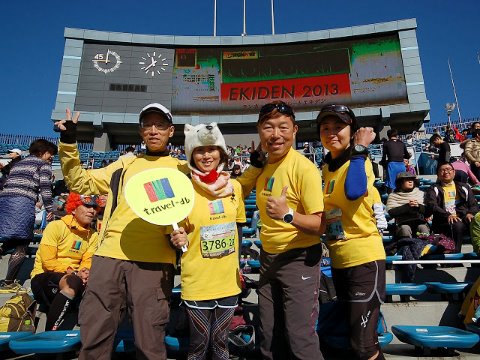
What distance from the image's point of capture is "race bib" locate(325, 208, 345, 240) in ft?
6.79

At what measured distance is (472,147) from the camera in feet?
21.2

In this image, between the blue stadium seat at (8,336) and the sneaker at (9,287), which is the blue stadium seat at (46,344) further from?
the sneaker at (9,287)

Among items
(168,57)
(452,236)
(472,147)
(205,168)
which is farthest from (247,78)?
(205,168)

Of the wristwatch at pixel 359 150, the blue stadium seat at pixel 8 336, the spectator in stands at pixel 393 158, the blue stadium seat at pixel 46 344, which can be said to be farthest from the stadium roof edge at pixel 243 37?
the blue stadium seat at pixel 46 344

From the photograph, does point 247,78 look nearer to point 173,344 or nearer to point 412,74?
point 412,74

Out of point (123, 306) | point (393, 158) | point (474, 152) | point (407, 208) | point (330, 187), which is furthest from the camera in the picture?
point (393, 158)

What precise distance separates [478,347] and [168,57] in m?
21.0

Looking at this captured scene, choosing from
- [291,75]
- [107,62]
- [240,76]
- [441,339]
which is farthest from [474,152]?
[107,62]

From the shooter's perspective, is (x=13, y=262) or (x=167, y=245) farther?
(x=13, y=262)

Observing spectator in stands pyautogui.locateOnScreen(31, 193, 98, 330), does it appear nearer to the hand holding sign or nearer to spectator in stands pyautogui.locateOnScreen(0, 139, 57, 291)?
spectator in stands pyautogui.locateOnScreen(0, 139, 57, 291)

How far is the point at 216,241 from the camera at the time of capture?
1997mm

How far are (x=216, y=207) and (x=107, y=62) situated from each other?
68.9 feet

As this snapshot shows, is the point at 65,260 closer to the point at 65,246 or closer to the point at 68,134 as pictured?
the point at 65,246

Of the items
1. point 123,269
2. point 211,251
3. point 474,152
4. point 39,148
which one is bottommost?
point 123,269
